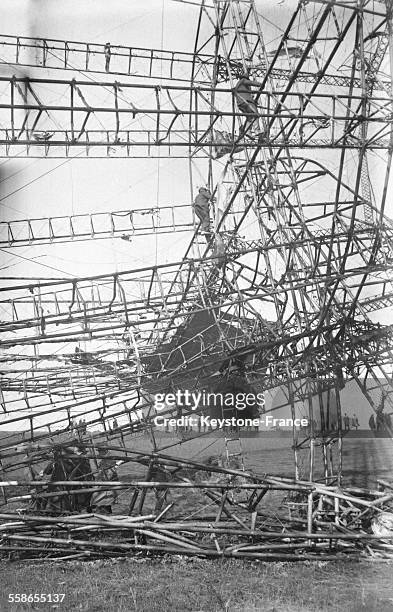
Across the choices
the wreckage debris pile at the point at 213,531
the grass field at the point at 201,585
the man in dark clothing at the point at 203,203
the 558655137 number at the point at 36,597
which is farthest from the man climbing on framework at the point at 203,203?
the 558655137 number at the point at 36,597

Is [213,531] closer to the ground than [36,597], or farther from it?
farther from it

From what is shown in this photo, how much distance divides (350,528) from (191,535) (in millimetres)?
2568

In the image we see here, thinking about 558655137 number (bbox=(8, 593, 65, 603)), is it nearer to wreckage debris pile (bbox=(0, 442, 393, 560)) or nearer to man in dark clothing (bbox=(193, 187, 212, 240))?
wreckage debris pile (bbox=(0, 442, 393, 560))

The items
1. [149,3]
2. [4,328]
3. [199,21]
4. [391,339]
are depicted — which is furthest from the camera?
[199,21]

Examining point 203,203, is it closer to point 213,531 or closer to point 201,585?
point 213,531

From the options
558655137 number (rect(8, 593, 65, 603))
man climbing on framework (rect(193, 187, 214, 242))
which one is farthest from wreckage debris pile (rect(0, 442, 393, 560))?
man climbing on framework (rect(193, 187, 214, 242))

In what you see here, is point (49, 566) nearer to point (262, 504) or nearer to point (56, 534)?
point (56, 534)

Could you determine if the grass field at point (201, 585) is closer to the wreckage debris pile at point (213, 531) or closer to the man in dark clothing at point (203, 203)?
the wreckage debris pile at point (213, 531)

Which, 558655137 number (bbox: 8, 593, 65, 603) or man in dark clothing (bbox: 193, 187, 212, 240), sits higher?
man in dark clothing (bbox: 193, 187, 212, 240)

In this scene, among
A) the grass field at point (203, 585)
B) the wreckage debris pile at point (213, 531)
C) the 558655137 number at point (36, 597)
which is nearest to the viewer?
the grass field at point (203, 585)

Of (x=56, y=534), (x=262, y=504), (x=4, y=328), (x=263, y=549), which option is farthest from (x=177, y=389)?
(x=263, y=549)

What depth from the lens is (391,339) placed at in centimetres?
1481

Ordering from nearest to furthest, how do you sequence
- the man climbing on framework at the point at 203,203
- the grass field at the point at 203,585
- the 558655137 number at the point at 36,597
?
the grass field at the point at 203,585 < the 558655137 number at the point at 36,597 < the man climbing on framework at the point at 203,203

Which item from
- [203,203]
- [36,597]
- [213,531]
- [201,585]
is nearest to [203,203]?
[203,203]
